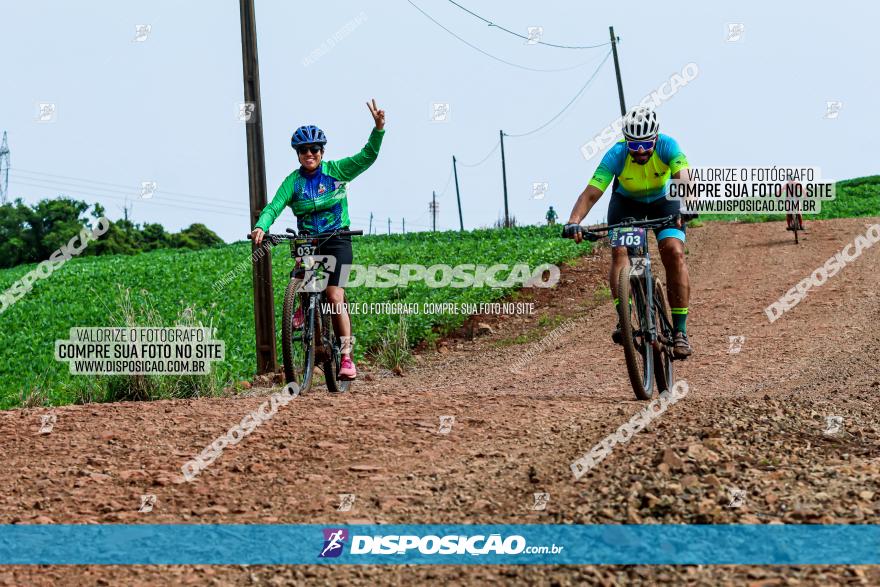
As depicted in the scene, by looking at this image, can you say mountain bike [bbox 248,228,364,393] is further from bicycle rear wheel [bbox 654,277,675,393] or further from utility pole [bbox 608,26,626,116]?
utility pole [bbox 608,26,626,116]

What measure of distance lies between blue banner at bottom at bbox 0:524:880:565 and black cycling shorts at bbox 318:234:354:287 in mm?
4064

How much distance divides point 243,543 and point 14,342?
69.4ft

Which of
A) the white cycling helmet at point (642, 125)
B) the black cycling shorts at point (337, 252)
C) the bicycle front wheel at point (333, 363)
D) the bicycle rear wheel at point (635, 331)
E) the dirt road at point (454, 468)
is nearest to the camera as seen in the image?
the dirt road at point (454, 468)

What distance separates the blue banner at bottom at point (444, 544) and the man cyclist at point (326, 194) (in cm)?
394

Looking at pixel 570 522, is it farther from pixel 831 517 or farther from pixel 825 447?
pixel 825 447

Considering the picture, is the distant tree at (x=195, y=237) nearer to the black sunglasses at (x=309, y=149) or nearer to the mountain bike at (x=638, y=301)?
the black sunglasses at (x=309, y=149)

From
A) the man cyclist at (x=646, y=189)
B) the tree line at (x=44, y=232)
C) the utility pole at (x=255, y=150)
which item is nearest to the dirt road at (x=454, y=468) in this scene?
the man cyclist at (x=646, y=189)

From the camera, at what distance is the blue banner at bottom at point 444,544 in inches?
158

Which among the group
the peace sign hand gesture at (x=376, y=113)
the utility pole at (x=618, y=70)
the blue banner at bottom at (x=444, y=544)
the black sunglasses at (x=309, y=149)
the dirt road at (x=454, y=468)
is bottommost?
the blue banner at bottom at (x=444, y=544)

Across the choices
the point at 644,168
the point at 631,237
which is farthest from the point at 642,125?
the point at 631,237

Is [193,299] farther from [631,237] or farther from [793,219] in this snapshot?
[631,237]

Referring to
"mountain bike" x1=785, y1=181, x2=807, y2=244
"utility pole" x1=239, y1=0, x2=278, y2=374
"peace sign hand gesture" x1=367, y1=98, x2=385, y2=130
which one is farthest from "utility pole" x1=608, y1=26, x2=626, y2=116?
"peace sign hand gesture" x1=367, y1=98, x2=385, y2=130

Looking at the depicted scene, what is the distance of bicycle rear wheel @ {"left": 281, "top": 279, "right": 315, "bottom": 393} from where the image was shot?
825 centimetres

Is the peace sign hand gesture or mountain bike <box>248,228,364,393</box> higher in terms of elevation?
the peace sign hand gesture
